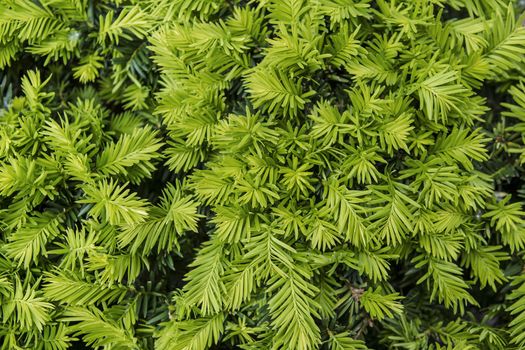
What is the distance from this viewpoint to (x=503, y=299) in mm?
900

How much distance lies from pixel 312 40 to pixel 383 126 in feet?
0.51

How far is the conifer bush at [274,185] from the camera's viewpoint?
0.77 m

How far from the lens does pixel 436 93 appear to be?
0.77 metres

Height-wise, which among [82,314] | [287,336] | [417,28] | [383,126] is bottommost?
[82,314]

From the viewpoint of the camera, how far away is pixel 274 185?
0.77m

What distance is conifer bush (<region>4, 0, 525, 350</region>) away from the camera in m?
0.77

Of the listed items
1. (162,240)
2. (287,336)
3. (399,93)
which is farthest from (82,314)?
(399,93)

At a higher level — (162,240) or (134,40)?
(134,40)

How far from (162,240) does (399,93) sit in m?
0.40

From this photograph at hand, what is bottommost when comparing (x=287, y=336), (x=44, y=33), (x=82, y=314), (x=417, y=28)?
(x=82, y=314)

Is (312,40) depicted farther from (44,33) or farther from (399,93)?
(44,33)

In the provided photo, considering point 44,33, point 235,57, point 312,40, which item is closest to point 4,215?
point 44,33

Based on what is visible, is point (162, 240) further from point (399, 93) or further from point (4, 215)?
point (399, 93)

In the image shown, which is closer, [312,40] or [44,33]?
[312,40]
